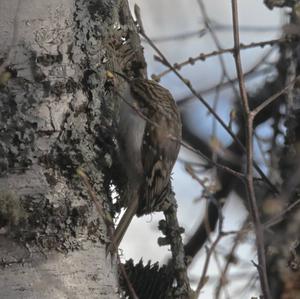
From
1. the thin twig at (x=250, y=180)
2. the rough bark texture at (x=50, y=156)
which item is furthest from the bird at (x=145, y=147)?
the thin twig at (x=250, y=180)

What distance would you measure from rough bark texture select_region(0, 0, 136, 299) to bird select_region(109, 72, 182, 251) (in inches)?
17.4

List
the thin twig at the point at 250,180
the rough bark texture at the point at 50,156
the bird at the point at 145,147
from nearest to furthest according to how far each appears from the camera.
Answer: the thin twig at the point at 250,180 → the rough bark texture at the point at 50,156 → the bird at the point at 145,147

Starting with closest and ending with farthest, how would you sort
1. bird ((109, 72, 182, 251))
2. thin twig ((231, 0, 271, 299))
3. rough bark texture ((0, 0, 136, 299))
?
thin twig ((231, 0, 271, 299))
rough bark texture ((0, 0, 136, 299))
bird ((109, 72, 182, 251))

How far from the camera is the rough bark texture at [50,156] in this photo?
6.42ft

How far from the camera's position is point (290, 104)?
11.3 feet

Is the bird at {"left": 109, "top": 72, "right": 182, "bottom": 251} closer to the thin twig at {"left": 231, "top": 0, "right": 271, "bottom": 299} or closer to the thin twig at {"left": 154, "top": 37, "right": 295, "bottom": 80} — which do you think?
the thin twig at {"left": 154, "top": 37, "right": 295, "bottom": 80}

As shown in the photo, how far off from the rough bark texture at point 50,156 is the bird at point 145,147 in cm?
44

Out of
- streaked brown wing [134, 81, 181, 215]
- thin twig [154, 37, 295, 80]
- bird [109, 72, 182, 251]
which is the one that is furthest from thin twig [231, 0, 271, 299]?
streaked brown wing [134, 81, 181, 215]

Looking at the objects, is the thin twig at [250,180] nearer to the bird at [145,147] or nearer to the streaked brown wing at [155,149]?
the bird at [145,147]

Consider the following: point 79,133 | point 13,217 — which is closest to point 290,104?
point 79,133

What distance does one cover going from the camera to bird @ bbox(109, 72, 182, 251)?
278cm

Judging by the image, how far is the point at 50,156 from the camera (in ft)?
6.84

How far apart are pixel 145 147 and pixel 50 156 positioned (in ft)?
3.10

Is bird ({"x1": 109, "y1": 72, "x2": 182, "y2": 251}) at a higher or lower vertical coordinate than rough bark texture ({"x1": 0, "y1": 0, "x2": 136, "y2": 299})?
higher
